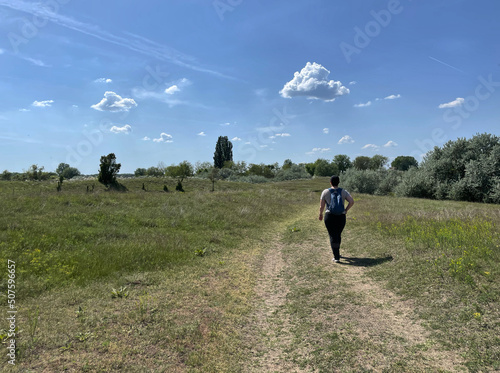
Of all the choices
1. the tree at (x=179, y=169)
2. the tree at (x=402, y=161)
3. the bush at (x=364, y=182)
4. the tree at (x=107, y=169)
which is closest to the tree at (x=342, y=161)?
the tree at (x=402, y=161)

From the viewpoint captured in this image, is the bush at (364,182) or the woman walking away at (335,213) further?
the bush at (364,182)

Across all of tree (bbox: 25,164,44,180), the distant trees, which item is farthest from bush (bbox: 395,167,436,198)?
the distant trees

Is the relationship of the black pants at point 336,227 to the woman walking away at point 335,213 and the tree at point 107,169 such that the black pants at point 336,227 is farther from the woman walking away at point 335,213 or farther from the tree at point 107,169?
the tree at point 107,169

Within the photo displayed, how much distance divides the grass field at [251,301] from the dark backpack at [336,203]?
1717 mm

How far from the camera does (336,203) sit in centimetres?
848

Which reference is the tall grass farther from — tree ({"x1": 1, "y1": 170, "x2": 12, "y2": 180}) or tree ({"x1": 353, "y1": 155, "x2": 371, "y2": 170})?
tree ({"x1": 353, "y1": 155, "x2": 371, "y2": 170})

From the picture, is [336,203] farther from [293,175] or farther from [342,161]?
[342,161]

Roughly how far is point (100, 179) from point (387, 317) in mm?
53793

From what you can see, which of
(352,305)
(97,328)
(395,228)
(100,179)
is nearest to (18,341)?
(97,328)

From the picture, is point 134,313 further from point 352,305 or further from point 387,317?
point 387,317

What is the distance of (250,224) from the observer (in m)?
15.7

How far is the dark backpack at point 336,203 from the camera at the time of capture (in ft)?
27.7

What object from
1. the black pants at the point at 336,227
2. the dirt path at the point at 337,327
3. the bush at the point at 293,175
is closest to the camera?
the dirt path at the point at 337,327

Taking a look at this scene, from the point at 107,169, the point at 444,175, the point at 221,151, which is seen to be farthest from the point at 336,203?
the point at 221,151
